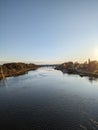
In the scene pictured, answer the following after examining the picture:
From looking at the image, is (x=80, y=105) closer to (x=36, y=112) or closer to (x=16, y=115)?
(x=36, y=112)

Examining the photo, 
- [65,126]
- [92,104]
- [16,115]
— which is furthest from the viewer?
[92,104]

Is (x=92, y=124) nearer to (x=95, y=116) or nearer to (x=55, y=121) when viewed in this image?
(x=95, y=116)

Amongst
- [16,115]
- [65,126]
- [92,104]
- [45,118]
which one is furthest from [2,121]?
[92,104]

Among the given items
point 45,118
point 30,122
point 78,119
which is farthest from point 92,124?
point 30,122

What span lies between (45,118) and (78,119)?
493cm

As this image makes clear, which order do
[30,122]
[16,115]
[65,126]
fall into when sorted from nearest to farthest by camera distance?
[65,126], [30,122], [16,115]

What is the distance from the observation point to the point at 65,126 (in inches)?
786

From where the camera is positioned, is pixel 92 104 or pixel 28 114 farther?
pixel 92 104

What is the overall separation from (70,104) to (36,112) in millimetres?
7297

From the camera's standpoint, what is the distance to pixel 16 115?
80.2ft

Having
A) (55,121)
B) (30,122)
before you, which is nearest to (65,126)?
(55,121)

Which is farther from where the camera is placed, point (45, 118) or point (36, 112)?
point (36, 112)

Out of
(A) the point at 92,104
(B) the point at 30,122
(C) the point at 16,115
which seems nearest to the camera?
(B) the point at 30,122

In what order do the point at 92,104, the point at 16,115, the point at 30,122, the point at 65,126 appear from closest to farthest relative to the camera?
the point at 65,126
the point at 30,122
the point at 16,115
the point at 92,104
